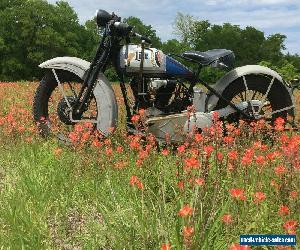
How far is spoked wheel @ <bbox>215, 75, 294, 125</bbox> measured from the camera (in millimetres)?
7043

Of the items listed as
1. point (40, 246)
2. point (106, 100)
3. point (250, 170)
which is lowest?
point (40, 246)

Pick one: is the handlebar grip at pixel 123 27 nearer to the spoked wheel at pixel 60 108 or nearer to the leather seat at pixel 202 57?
the leather seat at pixel 202 57

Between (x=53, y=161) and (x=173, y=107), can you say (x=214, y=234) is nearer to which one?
(x=53, y=161)

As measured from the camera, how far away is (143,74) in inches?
268

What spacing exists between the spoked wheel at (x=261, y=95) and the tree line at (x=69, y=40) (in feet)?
161

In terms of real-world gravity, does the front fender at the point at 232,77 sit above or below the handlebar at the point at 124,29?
below

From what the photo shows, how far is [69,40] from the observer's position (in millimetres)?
72562

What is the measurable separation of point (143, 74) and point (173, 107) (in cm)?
64

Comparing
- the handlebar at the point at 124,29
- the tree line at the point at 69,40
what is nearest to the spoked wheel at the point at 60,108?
the handlebar at the point at 124,29

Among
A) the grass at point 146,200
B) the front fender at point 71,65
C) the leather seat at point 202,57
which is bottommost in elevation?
the grass at point 146,200

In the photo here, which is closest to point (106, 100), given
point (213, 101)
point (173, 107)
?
point (173, 107)

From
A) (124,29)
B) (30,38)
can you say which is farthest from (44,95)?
(30,38)

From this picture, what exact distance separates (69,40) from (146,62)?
6790 centimetres

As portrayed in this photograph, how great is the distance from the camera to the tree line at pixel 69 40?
65625 mm
